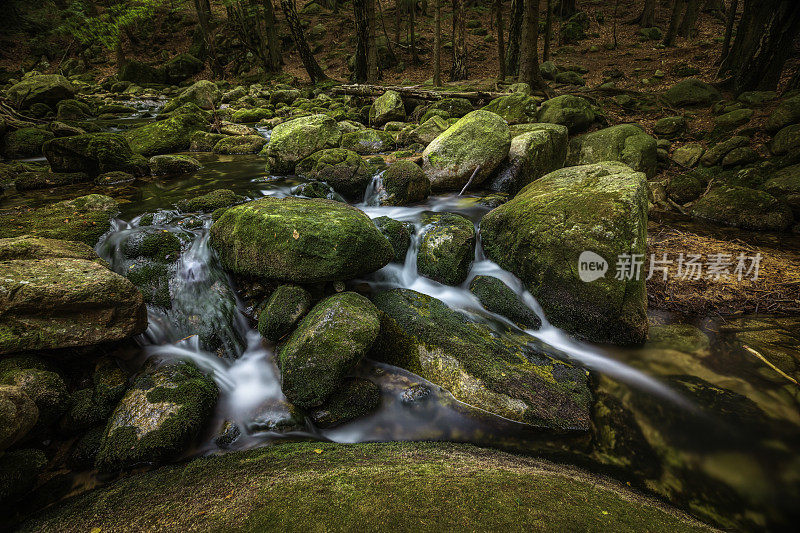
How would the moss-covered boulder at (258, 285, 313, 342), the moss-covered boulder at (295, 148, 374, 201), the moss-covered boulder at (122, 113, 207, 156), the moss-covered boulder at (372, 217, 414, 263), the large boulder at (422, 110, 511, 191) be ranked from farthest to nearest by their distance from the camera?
the moss-covered boulder at (122, 113, 207, 156)
the moss-covered boulder at (295, 148, 374, 201)
the large boulder at (422, 110, 511, 191)
the moss-covered boulder at (372, 217, 414, 263)
the moss-covered boulder at (258, 285, 313, 342)

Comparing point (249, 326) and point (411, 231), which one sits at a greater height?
point (411, 231)

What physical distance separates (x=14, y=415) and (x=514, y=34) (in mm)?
17177

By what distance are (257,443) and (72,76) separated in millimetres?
35590

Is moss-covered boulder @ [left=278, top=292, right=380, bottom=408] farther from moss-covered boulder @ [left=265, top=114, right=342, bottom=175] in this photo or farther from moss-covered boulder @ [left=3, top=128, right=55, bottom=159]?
moss-covered boulder @ [left=3, top=128, right=55, bottom=159]

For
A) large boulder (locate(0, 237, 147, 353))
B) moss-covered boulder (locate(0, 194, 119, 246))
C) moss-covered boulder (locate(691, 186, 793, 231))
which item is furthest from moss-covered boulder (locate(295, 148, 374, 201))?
moss-covered boulder (locate(691, 186, 793, 231))

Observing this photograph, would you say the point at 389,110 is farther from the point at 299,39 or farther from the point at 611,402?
the point at 611,402

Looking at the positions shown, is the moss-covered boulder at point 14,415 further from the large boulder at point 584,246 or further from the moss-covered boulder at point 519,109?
the moss-covered boulder at point 519,109

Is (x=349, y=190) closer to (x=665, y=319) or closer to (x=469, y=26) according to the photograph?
(x=665, y=319)

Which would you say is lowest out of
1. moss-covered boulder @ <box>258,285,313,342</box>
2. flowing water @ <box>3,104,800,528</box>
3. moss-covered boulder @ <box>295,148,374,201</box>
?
flowing water @ <box>3,104,800,528</box>

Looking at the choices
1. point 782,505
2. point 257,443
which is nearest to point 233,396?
point 257,443

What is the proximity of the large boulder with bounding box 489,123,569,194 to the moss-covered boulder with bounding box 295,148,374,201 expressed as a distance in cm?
283

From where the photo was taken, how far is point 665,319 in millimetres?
4172

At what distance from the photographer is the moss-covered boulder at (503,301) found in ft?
13.6

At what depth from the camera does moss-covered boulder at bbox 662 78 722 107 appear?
977 centimetres
